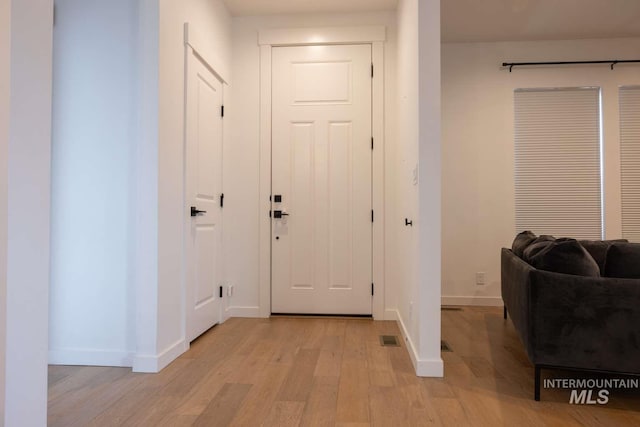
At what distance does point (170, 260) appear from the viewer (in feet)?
→ 8.40

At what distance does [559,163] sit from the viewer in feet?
14.0

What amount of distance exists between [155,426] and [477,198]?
12.2 ft

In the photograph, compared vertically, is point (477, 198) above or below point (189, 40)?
below

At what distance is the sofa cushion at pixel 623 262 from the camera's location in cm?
198

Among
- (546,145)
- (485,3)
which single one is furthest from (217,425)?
(546,145)

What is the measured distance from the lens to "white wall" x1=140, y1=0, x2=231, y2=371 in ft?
7.88

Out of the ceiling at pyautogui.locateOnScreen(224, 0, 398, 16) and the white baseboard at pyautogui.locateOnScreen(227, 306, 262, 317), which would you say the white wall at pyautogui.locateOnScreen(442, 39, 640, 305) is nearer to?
the ceiling at pyautogui.locateOnScreen(224, 0, 398, 16)

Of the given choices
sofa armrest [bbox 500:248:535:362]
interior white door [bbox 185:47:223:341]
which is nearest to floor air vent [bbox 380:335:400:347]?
sofa armrest [bbox 500:248:535:362]

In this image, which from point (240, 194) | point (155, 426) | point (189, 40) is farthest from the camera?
point (240, 194)

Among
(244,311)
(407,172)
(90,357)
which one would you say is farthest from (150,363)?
(407,172)

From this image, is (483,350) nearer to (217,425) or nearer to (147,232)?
(217,425)

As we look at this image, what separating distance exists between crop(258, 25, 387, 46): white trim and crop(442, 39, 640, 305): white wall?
1.09m

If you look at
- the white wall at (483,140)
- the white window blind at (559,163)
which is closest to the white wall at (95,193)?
the white wall at (483,140)

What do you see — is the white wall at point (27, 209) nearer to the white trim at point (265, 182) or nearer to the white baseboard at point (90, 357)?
the white baseboard at point (90, 357)
